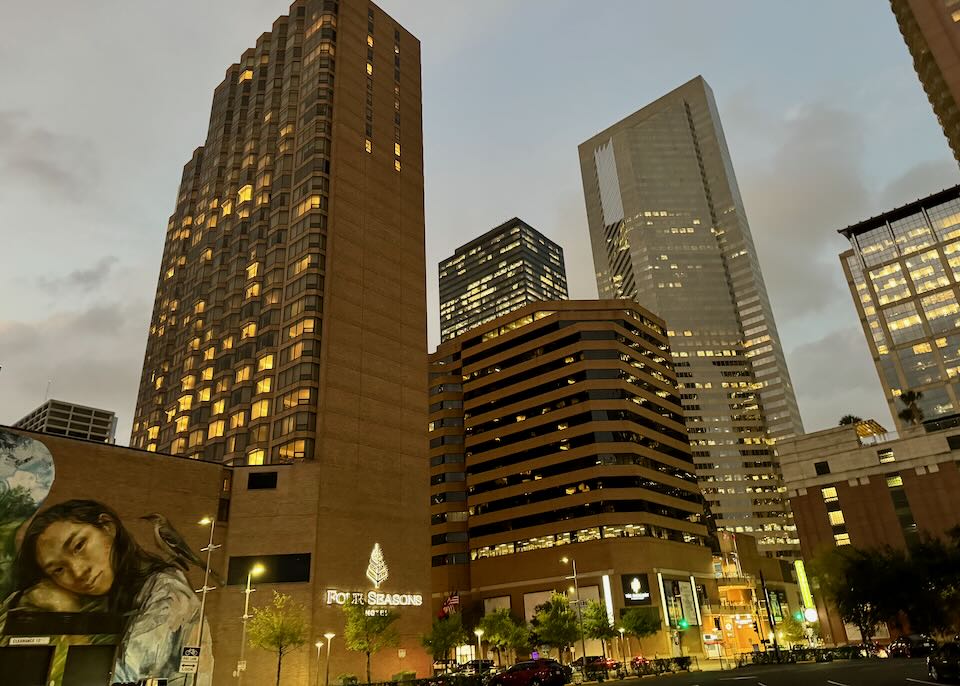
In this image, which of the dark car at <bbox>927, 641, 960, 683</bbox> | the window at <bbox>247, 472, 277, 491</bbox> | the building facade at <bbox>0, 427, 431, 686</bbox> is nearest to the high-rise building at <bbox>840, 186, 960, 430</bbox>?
the building facade at <bbox>0, 427, 431, 686</bbox>

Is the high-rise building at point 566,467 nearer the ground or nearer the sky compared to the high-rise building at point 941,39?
nearer the ground

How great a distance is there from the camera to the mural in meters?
52.9

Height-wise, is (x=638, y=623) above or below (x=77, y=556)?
below

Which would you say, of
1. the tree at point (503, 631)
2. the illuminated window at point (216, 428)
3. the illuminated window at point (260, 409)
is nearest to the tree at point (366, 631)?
the tree at point (503, 631)

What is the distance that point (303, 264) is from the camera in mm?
83188

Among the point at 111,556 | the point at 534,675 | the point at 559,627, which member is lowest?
the point at 534,675

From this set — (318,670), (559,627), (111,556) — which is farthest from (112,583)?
(559,627)

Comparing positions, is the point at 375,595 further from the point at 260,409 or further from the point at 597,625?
the point at 597,625

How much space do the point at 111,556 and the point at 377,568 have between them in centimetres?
2601

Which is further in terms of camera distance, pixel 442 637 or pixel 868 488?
pixel 868 488

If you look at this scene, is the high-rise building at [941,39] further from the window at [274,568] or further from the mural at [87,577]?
the mural at [87,577]

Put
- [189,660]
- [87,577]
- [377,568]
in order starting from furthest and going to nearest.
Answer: [377,568] → [87,577] → [189,660]

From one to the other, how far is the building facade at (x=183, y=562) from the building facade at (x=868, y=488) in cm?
7903

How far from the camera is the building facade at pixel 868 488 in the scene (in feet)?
355
